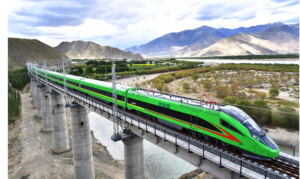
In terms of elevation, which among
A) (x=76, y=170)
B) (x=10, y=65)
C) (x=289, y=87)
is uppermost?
(x=10, y=65)

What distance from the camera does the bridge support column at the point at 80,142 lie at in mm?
28641

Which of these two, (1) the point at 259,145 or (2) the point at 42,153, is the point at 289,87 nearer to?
(1) the point at 259,145

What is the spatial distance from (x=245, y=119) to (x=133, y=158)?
1424 centimetres

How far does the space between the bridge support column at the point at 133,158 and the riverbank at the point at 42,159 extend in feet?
33.1

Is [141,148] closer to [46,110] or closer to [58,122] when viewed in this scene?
[58,122]

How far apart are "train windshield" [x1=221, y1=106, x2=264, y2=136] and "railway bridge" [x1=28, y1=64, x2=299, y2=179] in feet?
5.94

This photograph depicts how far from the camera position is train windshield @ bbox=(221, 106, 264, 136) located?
39.4 ft

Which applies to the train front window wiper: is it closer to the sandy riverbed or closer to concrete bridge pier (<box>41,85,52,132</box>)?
the sandy riverbed

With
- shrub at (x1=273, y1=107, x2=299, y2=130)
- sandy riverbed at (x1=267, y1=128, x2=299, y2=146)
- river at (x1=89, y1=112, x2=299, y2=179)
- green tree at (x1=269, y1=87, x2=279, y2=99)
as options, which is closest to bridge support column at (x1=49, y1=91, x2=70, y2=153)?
river at (x1=89, y1=112, x2=299, y2=179)

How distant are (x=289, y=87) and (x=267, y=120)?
120 ft

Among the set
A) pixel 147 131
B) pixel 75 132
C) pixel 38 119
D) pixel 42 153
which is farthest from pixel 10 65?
pixel 147 131

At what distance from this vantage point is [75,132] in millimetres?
28609

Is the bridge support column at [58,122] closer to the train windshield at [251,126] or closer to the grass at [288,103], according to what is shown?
the train windshield at [251,126]

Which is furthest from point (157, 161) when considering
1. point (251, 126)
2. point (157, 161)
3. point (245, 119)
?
point (251, 126)
